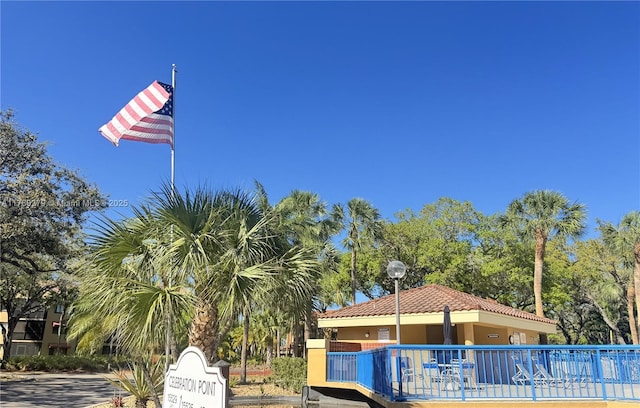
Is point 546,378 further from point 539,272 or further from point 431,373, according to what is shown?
point 539,272

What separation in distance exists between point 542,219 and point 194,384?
33661 mm

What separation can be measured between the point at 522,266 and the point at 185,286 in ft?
108

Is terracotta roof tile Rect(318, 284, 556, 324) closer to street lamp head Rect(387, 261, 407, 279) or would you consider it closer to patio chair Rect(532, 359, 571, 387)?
street lamp head Rect(387, 261, 407, 279)

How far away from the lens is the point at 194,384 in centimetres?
381

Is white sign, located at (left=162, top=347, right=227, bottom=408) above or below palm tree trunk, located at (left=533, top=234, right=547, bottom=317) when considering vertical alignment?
below

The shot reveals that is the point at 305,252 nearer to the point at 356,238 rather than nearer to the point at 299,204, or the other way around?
the point at 299,204

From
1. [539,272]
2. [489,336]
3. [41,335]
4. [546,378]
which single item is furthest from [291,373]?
[41,335]

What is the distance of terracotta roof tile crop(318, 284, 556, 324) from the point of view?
17500 mm

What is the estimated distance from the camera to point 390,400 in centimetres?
859

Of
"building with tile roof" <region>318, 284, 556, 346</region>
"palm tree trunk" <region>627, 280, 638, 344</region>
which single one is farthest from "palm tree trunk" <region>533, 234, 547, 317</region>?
"building with tile roof" <region>318, 284, 556, 346</region>

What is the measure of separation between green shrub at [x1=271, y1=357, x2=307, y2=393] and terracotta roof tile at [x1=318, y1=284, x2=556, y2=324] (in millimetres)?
2317

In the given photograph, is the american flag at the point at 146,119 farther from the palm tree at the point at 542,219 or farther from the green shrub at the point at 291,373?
the palm tree at the point at 542,219

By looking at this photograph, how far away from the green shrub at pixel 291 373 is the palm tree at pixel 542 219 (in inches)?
729

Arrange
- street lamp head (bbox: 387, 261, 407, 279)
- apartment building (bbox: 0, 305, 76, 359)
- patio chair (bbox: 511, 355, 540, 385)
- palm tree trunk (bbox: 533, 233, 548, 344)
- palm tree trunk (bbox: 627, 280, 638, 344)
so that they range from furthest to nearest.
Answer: apartment building (bbox: 0, 305, 76, 359)
palm tree trunk (bbox: 627, 280, 638, 344)
palm tree trunk (bbox: 533, 233, 548, 344)
street lamp head (bbox: 387, 261, 407, 279)
patio chair (bbox: 511, 355, 540, 385)
